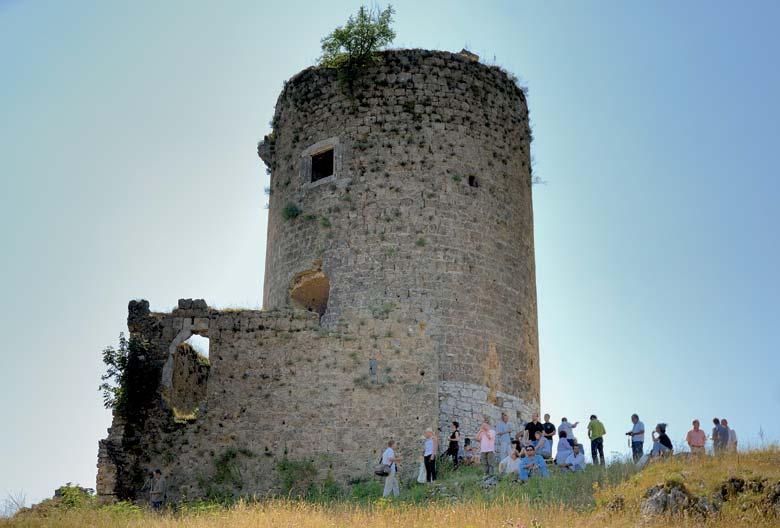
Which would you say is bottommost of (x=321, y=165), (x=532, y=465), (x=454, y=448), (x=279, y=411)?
(x=532, y=465)

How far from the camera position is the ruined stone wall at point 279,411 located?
18500 millimetres

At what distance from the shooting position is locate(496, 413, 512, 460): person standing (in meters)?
19.0

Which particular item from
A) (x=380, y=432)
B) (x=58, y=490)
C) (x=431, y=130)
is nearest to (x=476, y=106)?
(x=431, y=130)

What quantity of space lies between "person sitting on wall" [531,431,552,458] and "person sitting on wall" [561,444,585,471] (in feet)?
1.66

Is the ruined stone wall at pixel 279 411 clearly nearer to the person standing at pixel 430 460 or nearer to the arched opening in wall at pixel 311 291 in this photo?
the person standing at pixel 430 460

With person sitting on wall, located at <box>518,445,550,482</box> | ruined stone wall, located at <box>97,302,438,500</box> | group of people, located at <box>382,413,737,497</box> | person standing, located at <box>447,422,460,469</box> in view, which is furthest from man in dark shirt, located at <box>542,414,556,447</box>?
ruined stone wall, located at <box>97,302,438,500</box>

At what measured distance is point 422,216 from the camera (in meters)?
20.1

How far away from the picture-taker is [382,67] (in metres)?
21.3

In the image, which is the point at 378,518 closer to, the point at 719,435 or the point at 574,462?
the point at 574,462

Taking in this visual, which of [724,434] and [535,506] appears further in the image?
[724,434]

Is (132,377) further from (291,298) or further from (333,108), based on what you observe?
(333,108)

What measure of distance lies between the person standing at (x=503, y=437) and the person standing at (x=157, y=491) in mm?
6153

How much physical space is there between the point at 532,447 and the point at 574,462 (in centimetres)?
75

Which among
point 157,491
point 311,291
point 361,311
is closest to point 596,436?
point 361,311
